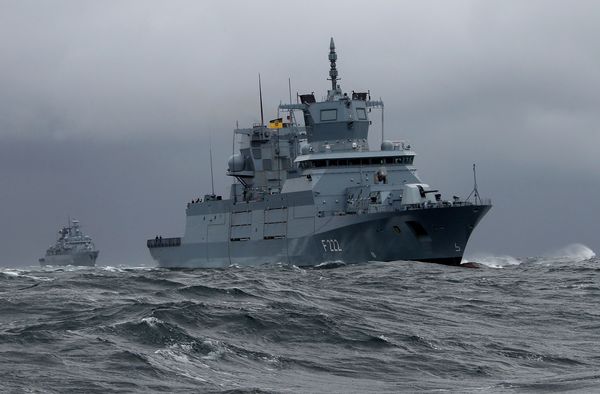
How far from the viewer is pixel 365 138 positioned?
61500 mm

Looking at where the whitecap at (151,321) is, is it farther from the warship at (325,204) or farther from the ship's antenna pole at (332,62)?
the ship's antenna pole at (332,62)

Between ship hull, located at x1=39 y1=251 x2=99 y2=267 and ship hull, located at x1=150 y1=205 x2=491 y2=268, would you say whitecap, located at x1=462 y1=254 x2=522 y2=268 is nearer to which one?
ship hull, located at x1=150 y1=205 x2=491 y2=268

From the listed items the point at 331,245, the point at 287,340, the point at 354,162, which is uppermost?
the point at 354,162

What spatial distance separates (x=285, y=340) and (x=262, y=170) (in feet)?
149

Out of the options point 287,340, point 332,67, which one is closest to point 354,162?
point 332,67

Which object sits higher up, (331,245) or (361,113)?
(361,113)

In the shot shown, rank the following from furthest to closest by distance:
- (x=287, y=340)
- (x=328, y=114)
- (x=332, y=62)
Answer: (x=332, y=62)
(x=328, y=114)
(x=287, y=340)

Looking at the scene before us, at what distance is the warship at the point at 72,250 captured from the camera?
108250 millimetres

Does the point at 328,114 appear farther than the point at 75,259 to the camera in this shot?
No

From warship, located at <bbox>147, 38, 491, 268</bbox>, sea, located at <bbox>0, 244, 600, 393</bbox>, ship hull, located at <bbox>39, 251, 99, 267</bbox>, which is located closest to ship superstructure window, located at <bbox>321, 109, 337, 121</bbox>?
warship, located at <bbox>147, 38, 491, 268</bbox>

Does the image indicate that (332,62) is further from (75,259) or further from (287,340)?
(75,259)

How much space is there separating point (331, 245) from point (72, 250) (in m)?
59.3

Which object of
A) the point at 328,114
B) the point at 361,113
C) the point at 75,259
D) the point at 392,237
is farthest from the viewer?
the point at 75,259

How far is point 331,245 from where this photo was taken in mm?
56125
